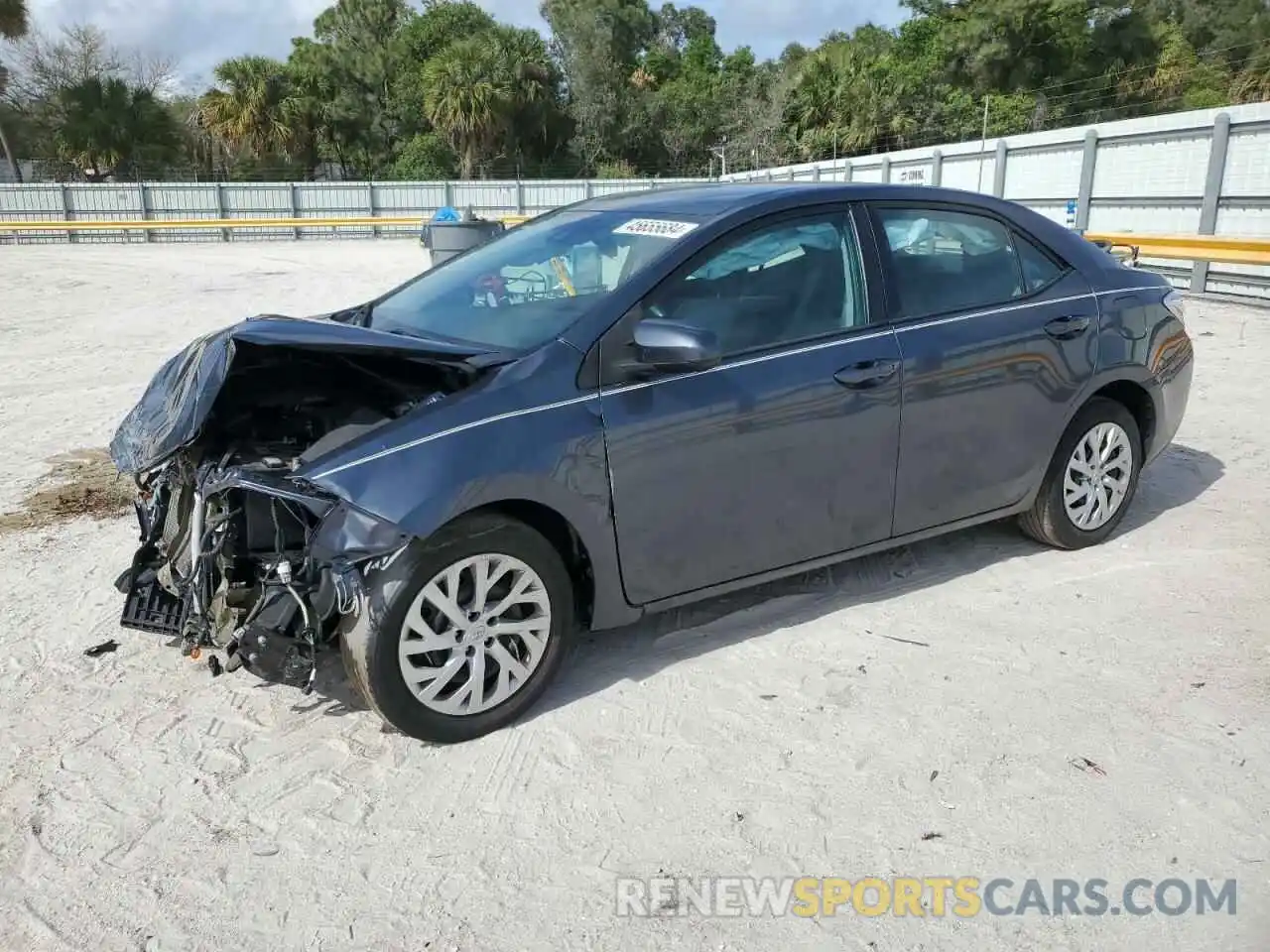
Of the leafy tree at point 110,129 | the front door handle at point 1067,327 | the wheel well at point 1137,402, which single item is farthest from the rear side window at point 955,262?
the leafy tree at point 110,129

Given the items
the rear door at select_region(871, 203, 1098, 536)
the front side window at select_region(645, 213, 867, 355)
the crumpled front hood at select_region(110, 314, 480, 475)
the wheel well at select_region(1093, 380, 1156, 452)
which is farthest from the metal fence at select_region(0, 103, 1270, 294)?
the crumpled front hood at select_region(110, 314, 480, 475)

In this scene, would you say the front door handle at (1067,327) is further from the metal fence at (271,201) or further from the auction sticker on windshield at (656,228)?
the metal fence at (271,201)

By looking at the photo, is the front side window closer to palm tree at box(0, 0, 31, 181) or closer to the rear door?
the rear door

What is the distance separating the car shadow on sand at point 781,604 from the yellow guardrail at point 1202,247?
7759mm

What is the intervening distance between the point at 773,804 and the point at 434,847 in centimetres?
98

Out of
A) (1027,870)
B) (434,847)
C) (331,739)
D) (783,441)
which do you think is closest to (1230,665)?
(1027,870)

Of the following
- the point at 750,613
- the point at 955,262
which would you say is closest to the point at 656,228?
the point at 955,262

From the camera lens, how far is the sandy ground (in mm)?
2547

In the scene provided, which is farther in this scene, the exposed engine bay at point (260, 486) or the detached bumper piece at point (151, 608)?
the detached bumper piece at point (151, 608)

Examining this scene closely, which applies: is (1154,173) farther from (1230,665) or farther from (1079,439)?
(1230,665)

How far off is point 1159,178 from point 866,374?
1315cm

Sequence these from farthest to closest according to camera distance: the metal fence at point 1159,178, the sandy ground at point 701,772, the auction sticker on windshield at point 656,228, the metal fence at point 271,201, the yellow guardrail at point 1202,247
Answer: the metal fence at point 271,201 < the metal fence at point 1159,178 < the yellow guardrail at point 1202,247 < the auction sticker on windshield at point 656,228 < the sandy ground at point 701,772

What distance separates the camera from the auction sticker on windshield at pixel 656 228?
12.2 ft

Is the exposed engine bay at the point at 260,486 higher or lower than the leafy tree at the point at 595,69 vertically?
lower
